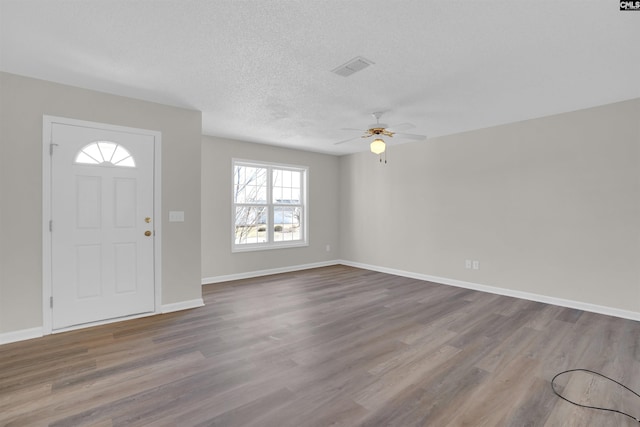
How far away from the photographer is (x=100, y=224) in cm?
333

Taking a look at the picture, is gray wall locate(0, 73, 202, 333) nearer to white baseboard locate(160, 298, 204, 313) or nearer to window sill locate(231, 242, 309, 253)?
white baseboard locate(160, 298, 204, 313)

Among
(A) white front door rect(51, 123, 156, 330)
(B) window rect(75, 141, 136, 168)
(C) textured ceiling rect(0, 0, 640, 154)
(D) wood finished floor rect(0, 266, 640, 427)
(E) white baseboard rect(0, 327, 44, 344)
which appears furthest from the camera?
(B) window rect(75, 141, 136, 168)

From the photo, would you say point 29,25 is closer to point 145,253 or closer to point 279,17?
point 279,17

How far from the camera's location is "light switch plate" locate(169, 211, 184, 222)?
3771 mm

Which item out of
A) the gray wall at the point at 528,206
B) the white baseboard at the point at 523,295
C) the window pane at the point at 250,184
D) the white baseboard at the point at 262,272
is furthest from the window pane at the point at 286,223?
the white baseboard at the point at 523,295

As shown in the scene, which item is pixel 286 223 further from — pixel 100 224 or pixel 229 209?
pixel 100 224

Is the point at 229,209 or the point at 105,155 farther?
the point at 229,209

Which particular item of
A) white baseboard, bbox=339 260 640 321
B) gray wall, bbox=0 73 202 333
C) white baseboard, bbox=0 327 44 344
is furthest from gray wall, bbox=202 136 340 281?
white baseboard, bbox=0 327 44 344

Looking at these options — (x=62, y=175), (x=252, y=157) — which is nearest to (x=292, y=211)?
(x=252, y=157)

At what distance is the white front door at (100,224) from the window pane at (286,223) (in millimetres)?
2802

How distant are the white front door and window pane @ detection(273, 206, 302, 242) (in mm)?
2802

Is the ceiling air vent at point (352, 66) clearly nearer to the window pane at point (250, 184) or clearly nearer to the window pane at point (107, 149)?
the window pane at point (107, 149)

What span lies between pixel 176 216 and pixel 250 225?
6.87ft

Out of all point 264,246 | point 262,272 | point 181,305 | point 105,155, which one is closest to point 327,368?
point 181,305
